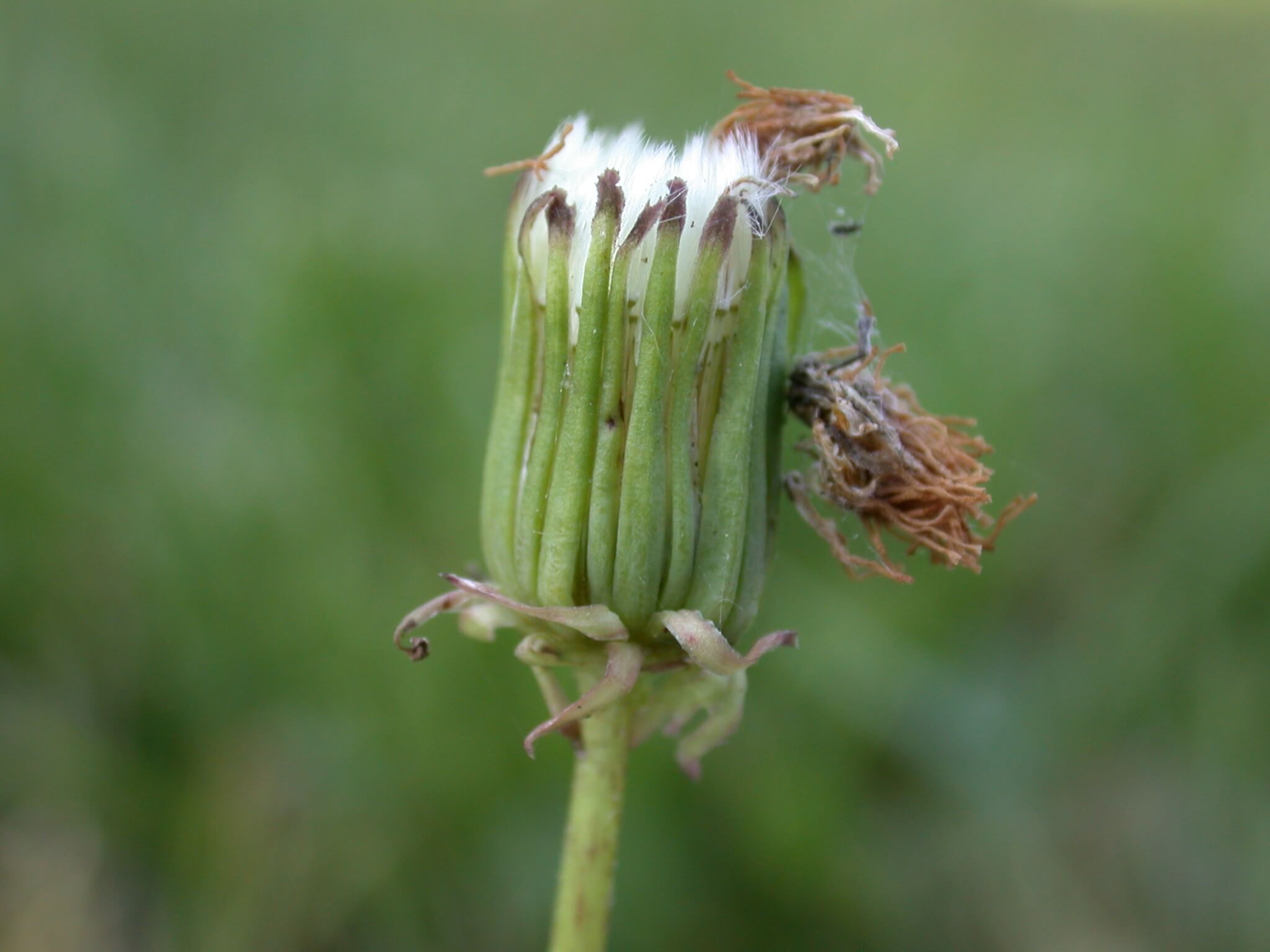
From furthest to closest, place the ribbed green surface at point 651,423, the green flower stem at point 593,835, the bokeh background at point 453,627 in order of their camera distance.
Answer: the bokeh background at point 453,627, the green flower stem at point 593,835, the ribbed green surface at point 651,423

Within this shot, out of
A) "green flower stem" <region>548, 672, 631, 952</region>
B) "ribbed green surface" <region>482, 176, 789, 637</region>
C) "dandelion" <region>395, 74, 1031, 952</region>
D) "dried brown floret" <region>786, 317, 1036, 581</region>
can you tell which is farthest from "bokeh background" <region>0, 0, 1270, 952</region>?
"ribbed green surface" <region>482, 176, 789, 637</region>

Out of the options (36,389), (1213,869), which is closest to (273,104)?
(36,389)

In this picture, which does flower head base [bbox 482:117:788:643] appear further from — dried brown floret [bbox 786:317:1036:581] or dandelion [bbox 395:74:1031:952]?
dried brown floret [bbox 786:317:1036:581]

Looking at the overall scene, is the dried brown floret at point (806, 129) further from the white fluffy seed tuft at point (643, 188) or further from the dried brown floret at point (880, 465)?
the dried brown floret at point (880, 465)

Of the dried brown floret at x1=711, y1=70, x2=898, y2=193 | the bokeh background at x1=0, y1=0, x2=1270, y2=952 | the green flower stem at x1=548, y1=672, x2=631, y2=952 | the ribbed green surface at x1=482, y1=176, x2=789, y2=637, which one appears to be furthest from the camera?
the bokeh background at x1=0, y1=0, x2=1270, y2=952

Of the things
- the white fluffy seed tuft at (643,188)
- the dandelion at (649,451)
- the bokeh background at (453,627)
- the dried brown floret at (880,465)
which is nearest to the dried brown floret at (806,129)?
the dandelion at (649,451)

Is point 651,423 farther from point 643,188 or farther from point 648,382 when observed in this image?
point 643,188

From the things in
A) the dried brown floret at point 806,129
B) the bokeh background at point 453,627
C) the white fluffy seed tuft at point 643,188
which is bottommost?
the bokeh background at point 453,627
